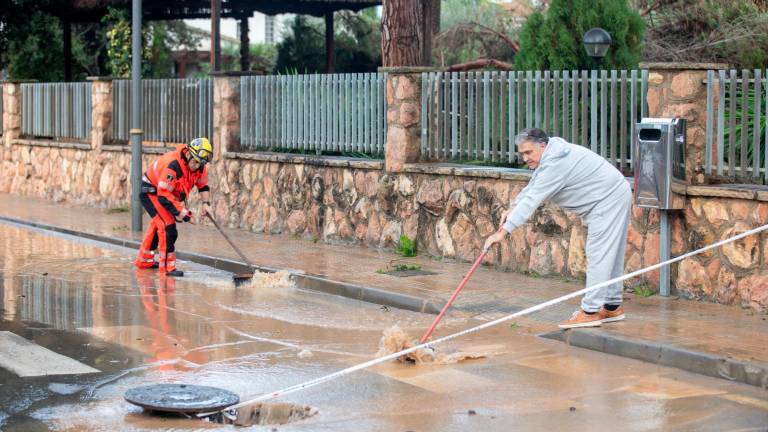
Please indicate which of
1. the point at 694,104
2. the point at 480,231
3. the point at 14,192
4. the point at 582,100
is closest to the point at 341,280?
the point at 480,231

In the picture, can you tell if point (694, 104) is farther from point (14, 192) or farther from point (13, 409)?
point (14, 192)

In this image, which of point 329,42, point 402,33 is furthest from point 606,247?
point 329,42

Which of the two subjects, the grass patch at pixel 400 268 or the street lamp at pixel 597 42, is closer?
the grass patch at pixel 400 268

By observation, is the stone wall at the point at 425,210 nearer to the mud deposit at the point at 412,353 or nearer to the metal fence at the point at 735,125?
the metal fence at the point at 735,125

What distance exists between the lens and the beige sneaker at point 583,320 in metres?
9.59

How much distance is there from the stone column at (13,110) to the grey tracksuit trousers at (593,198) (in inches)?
711

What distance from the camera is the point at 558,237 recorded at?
12.4 metres

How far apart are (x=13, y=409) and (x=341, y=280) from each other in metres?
5.57

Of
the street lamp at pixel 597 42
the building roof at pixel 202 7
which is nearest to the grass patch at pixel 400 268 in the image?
the street lamp at pixel 597 42

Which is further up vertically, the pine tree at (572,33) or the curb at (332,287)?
the pine tree at (572,33)

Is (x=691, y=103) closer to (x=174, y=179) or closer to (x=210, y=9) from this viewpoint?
(x=174, y=179)

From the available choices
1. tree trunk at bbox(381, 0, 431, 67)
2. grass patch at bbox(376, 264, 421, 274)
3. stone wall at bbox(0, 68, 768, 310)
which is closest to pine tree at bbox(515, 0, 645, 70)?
tree trunk at bbox(381, 0, 431, 67)

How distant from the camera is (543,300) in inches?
437

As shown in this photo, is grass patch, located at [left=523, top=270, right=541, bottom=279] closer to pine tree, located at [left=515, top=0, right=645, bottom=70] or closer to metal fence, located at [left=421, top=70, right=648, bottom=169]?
metal fence, located at [left=421, top=70, right=648, bottom=169]
